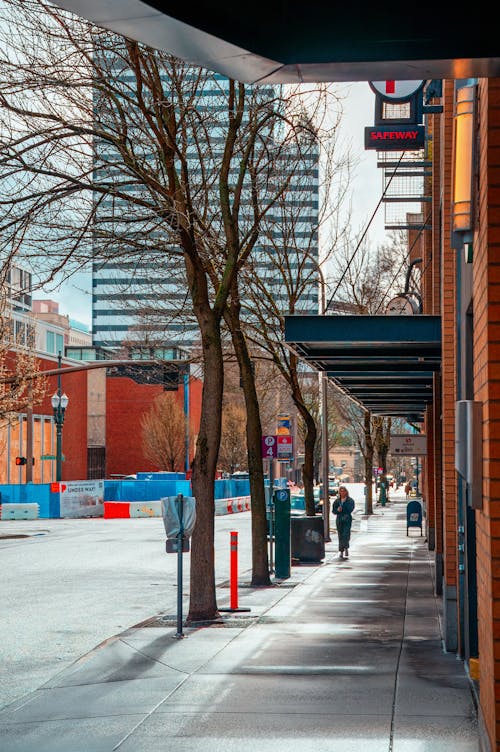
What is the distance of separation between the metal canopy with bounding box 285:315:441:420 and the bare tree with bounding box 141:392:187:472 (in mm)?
55387

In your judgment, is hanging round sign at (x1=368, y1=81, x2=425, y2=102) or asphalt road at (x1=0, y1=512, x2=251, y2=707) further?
hanging round sign at (x1=368, y1=81, x2=425, y2=102)

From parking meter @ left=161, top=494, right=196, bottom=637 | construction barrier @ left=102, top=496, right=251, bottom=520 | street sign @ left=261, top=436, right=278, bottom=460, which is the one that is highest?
street sign @ left=261, top=436, right=278, bottom=460

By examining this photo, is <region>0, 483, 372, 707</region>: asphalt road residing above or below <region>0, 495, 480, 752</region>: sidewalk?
below

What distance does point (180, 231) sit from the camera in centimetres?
1487

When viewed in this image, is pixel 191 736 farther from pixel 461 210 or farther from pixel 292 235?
pixel 292 235

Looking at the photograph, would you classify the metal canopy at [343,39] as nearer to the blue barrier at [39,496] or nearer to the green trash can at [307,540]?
the green trash can at [307,540]

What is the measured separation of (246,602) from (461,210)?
12.0 meters

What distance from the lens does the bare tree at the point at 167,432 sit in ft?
251

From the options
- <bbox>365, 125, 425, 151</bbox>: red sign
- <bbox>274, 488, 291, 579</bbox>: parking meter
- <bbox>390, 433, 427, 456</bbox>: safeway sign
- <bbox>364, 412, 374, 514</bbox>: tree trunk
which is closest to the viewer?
<bbox>365, 125, 425, 151</bbox>: red sign

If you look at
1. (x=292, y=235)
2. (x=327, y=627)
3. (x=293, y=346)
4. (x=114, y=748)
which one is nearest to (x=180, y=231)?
(x=293, y=346)

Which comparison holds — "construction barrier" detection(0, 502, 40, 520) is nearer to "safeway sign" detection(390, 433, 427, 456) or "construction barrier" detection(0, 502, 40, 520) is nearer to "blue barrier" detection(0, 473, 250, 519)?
"blue barrier" detection(0, 473, 250, 519)

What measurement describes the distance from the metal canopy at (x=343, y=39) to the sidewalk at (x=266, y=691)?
513cm

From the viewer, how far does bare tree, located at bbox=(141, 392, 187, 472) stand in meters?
76.4

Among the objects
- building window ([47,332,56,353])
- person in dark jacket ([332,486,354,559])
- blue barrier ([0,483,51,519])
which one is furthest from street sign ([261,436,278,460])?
building window ([47,332,56,353])
